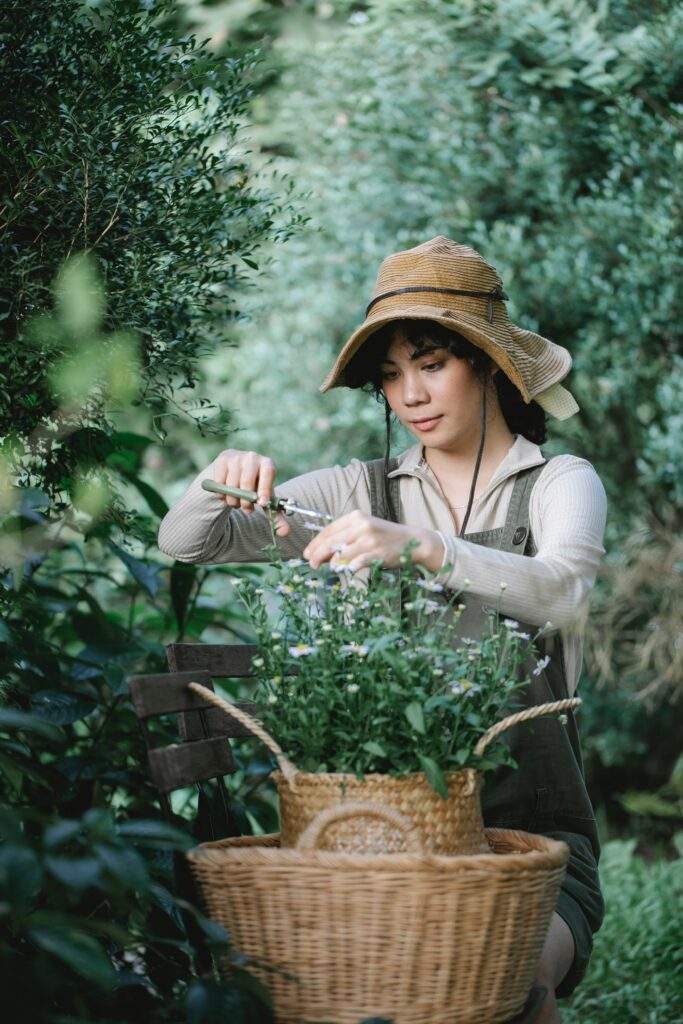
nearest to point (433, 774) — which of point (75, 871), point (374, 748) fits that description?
point (374, 748)

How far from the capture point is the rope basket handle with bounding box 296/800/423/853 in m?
1.60

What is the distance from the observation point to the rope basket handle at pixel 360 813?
5.25ft

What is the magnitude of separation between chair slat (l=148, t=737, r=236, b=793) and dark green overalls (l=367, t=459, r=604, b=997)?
0.53 meters

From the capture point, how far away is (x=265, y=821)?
10.0 ft

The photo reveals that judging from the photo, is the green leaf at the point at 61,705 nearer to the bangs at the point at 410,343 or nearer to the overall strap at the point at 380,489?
the overall strap at the point at 380,489

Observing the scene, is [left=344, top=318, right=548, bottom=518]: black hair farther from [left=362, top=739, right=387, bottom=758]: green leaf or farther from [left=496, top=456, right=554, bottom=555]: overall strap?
[left=362, top=739, right=387, bottom=758]: green leaf

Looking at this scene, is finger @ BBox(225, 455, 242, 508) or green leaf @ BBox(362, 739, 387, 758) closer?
green leaf @ BBox(362, 739, 387, 758)

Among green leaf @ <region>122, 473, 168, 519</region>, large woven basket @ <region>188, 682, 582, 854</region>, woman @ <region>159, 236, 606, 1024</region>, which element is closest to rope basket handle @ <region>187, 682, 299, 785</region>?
large woven basket @ <region>188, 682, 582, 854</region>

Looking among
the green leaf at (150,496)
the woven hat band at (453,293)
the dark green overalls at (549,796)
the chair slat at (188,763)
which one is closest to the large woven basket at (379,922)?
the chair slat at (188,763)

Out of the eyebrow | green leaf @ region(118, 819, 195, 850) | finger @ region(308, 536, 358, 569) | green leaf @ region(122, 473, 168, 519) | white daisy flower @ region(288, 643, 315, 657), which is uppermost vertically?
the eyebrow

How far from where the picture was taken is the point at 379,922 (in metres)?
1.54

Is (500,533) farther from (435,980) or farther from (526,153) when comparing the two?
(526,153)

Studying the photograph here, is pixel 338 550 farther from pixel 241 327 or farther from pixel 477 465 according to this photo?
pixel 241 327

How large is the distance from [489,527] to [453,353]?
368mm
